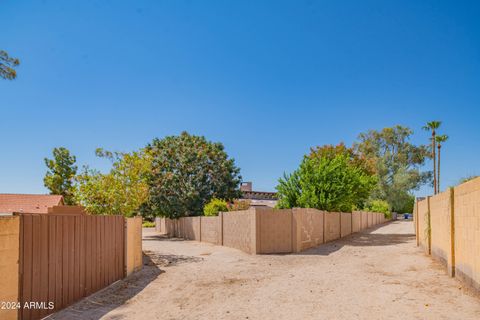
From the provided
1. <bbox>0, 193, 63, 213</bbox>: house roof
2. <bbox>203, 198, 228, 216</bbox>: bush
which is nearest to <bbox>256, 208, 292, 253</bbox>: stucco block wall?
<bbox>203, 198, 228, 216</bbox>: bush

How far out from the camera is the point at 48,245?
7.04 meters

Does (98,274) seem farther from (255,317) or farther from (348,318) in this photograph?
(348,318)

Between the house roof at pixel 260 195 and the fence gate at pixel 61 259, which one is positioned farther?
the house roof at pixel 260 195

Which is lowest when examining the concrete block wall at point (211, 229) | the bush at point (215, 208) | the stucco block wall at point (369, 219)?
the stucco block wall at point (369, 219)

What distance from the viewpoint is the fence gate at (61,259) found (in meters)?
6.42

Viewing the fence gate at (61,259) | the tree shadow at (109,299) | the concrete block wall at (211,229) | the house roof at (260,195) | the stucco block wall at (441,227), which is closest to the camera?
the fence gate at (61,259)

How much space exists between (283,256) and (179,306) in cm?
923

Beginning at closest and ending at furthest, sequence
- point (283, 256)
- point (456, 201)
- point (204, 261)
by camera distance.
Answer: point (456, 201)
point (204, 261)
point (283, 256)

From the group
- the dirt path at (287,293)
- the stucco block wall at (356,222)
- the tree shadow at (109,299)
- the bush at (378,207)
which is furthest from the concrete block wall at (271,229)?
the bush at (378,207)

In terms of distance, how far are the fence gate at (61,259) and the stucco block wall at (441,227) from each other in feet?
29.3

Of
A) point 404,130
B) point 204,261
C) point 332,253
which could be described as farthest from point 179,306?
point 404,130

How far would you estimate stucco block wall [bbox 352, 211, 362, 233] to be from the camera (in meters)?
32.8

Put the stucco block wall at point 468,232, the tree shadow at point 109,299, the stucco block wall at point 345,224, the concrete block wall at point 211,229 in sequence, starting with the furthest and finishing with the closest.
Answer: the stucco block wall at point 345,224 < the concrete block wall at point 211,229 < the stucco block wall at point 468,232 < the tree shadow at point 109,299

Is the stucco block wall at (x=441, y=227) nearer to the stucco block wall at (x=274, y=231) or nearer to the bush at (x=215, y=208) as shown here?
the stucco block wall at (x=274, y=231)
